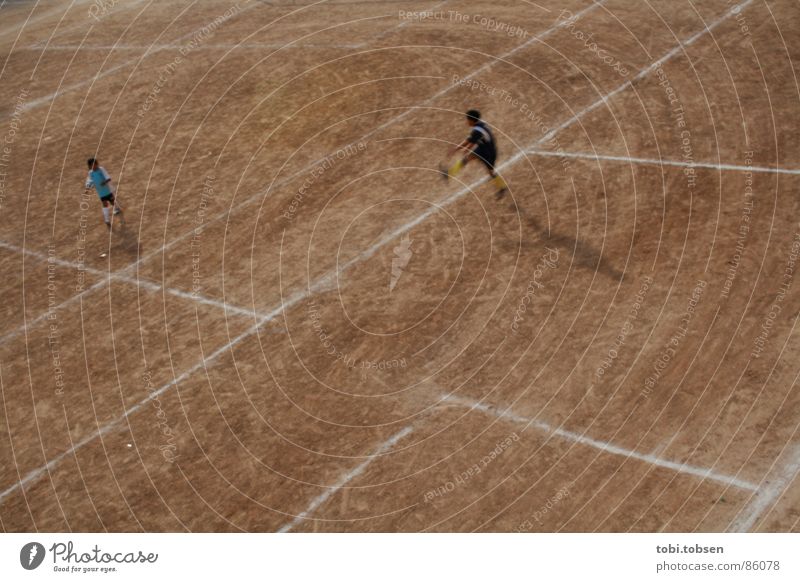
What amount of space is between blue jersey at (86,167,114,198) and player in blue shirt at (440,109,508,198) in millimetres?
9203

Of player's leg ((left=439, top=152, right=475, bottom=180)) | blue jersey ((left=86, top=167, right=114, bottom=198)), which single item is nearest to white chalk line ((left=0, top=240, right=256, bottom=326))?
blue jersey ((left=86, top=167, right=114, bottom=198))

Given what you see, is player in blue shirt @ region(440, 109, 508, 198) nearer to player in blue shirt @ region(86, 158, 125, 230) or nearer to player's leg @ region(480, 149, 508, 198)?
player's leg @ region(480, 149, 508, 198)

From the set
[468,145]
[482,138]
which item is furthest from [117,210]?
[482,138]

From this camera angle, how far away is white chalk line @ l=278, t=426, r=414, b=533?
18609mm

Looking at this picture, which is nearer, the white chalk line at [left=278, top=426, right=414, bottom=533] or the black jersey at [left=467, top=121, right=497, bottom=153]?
the white chalk line at [left=278, top=426, right=414, bottom=533]

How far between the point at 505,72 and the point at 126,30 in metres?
15.6

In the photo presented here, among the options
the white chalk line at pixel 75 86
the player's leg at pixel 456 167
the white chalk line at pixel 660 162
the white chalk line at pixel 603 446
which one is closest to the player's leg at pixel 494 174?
the player's leg at pixel 456 167

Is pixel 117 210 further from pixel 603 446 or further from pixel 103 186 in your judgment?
pixel 603 446

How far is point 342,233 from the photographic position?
25984 mm

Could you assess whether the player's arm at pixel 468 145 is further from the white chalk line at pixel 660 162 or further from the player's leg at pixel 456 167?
the white chalk line at pixel 660 162

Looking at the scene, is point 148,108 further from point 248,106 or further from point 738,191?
point 738,191

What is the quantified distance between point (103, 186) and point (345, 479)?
1200 centimetres

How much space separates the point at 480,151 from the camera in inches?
1027
